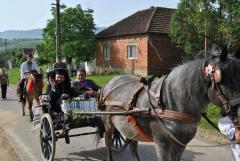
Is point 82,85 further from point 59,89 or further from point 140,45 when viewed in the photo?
point 140,45

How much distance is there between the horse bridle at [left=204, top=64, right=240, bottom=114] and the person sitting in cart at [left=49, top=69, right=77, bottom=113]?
4.18 metres

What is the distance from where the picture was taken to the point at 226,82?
13.0 ft

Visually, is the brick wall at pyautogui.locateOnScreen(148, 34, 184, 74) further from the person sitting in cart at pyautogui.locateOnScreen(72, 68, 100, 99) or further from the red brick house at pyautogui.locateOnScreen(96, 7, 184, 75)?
the person sitting in cart at pyautogui.locateOnScreen(72, 68, 100, 99)

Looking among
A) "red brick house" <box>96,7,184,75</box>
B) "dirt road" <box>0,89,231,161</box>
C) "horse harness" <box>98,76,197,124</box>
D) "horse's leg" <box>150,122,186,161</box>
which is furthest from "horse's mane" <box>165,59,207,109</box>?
"red brick house" <box>96,7,184,75</box>

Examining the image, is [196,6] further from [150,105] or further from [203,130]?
[150,105]

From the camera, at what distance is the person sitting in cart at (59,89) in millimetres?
7801

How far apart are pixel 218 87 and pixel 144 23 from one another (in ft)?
102

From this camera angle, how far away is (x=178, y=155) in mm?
4840

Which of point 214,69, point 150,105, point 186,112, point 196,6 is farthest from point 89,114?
point 196,6

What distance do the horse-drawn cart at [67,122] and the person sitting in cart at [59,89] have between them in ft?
0.41

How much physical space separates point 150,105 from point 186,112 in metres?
0.58

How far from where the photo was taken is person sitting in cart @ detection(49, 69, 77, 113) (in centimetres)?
780

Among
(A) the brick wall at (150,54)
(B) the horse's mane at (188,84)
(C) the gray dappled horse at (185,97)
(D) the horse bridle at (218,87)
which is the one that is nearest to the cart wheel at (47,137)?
(C) the gray dappled horse at (185,97)

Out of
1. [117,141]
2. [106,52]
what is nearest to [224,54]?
[117,141]
